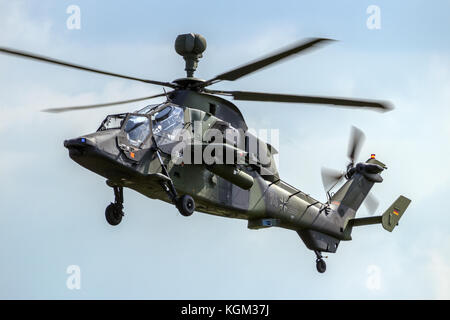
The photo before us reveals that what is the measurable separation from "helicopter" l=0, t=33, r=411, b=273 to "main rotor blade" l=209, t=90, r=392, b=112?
2cm

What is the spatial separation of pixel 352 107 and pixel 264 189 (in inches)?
181

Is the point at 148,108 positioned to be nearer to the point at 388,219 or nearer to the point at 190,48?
the point at 190,48

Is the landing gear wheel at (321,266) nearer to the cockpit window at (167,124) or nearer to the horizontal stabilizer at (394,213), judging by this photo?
the horizontal stabilizer at (394,213)

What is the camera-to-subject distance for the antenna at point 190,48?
20031 millimetres

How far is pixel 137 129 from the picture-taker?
59.4 ft

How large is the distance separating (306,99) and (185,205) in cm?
407

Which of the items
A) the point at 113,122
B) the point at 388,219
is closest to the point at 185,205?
the point at 113,122

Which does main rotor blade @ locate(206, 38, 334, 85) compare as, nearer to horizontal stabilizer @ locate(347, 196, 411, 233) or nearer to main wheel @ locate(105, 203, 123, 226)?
main wheel @ locate(105, 203, 123, 226)

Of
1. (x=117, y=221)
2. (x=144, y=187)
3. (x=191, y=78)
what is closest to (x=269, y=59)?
(x=191, y=78)

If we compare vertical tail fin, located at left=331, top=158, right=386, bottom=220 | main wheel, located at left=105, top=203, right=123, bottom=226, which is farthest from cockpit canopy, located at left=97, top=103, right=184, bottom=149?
vertical tail fin, located at left=331, top=158, right=386, bottom=220

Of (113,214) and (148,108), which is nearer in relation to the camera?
(113,214)

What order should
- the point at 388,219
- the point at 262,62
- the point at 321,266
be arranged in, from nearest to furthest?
the point at 262,62
the point at 321,266
the point at 388,219

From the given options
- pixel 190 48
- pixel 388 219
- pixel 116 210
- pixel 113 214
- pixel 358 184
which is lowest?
pixel 113 214

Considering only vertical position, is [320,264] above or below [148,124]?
below
